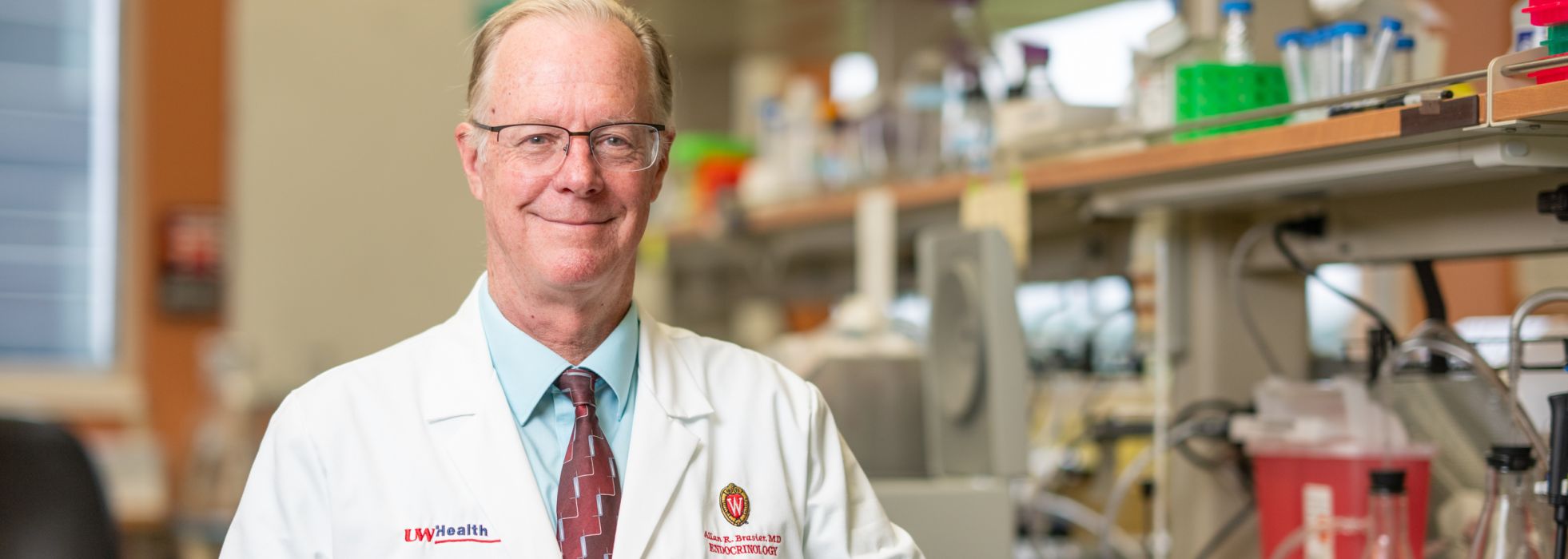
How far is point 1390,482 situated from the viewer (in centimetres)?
136

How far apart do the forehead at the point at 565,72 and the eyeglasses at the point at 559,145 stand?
0.04 ft

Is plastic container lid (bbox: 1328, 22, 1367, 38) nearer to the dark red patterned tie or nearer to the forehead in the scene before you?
the forehead

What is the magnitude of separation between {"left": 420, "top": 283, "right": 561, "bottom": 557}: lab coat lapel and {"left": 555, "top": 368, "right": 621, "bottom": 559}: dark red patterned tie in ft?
0.09

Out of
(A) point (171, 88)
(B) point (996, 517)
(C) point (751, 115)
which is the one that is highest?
(A) point (171, 88)

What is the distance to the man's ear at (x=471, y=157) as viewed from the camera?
1.24m

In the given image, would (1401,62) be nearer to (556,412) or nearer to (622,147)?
(622,147)

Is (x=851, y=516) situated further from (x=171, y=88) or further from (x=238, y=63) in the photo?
(x=171, y=88)

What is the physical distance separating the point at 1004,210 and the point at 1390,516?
2.27 feet

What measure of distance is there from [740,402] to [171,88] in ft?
16.7

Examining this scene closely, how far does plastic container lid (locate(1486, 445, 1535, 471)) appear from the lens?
1.23 metres

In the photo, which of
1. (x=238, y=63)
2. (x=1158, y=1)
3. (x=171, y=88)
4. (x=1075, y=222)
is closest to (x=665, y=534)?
(x=1075, y=222)

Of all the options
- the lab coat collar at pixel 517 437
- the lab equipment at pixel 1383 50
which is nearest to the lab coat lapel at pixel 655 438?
the lab coat collar at pixel 517 437

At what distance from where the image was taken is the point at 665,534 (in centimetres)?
117

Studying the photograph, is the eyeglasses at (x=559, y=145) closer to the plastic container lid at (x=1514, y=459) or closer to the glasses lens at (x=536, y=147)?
the glasses lens at (x=536, y=147)
